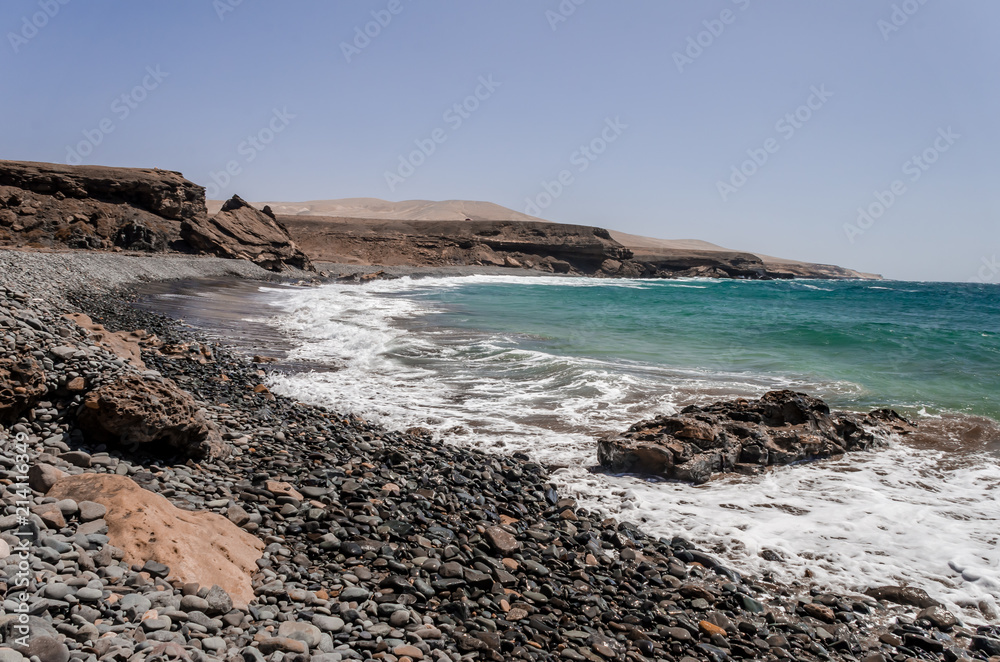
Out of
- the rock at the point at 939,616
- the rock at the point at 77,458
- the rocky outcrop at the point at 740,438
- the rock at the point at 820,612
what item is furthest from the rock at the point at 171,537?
the rock at the point at 939,616

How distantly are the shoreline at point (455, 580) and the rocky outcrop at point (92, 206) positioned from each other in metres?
27.8

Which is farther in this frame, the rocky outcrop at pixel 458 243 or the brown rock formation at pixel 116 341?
the rocky outcrop at pixel 458 243

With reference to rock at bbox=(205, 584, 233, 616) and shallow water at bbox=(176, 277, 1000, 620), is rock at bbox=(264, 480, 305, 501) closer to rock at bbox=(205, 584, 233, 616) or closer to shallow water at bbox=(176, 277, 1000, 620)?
rock at bbox=(205, 584, 233, 616)

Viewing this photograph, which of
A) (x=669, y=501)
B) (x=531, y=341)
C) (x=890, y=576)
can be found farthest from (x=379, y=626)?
(x=531, y=341)

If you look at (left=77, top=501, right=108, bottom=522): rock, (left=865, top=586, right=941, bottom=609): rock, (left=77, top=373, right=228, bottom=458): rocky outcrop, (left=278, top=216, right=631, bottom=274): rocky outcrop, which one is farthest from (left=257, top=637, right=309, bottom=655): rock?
(left=278, top=216, right=631, bottom=274): rocky outcrop

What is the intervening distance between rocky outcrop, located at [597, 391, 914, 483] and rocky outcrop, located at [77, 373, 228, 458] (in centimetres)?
415

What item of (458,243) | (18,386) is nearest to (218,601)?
(18,386)

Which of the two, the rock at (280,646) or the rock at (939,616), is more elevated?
the rock at (280,646)

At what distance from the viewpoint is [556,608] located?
355 cm

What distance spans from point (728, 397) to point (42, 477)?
907 centimetres

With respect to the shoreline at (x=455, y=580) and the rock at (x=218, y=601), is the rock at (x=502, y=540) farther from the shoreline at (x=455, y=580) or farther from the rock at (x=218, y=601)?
the rock at (x=218, y=601)

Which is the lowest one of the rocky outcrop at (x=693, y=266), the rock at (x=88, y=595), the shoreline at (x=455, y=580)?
the shoreline at (x=455, y=580)

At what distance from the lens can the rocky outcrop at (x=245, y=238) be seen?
A: 32.1 m

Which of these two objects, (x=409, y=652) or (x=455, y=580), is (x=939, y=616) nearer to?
(x=455, y=580)
